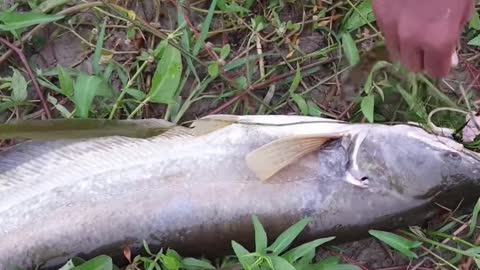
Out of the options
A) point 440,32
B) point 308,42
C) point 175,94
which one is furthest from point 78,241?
point 440,32

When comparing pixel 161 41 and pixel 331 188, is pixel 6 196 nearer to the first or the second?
pixel 161 41

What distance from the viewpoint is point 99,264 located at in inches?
111

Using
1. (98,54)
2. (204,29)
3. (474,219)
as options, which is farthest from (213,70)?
(474,219)

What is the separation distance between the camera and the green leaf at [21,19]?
322cm

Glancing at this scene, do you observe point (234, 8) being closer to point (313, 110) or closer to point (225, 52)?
point (225, 52)

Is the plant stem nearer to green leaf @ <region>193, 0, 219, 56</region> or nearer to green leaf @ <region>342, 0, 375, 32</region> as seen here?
green leaf @ <region>193, 0, 219, 56</region>

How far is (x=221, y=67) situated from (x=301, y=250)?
3.06 ft

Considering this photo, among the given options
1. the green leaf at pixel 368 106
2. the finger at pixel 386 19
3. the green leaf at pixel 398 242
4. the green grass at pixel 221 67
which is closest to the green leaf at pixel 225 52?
the green grass at pixel 221 67

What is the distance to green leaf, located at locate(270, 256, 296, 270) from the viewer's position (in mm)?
2785

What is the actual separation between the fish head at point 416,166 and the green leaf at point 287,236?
29 centimetres

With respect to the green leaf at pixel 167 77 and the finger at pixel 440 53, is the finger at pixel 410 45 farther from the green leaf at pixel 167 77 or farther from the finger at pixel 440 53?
the green leaf at pixel 167 77

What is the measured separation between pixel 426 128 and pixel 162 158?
108 centimetres

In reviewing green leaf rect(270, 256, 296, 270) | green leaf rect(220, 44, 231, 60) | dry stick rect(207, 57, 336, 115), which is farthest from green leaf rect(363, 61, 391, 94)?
green leaf rect(270, 256, 296, 270)

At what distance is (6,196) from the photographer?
113 inches
